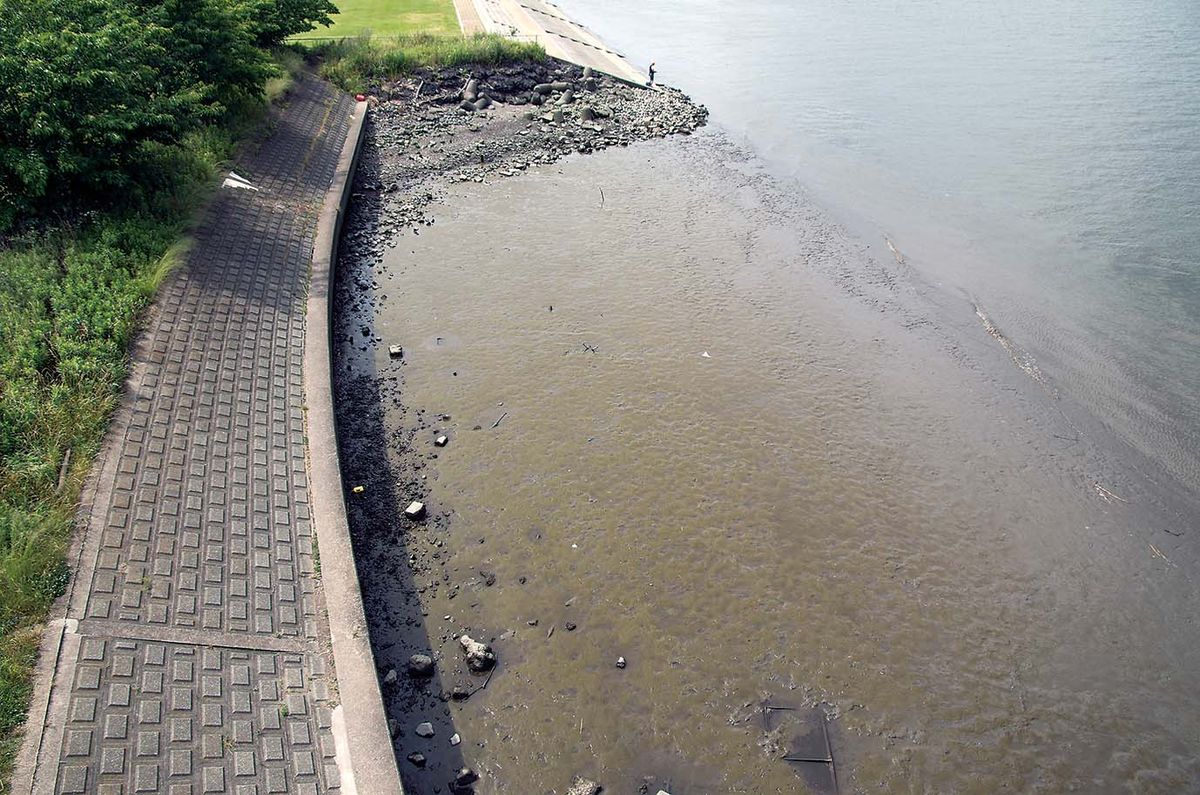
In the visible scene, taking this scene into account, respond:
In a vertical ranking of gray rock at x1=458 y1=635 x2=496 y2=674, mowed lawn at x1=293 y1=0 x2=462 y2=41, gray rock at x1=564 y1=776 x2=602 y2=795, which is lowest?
gray rock at x1=564 y1=776 x2=602 y2=795

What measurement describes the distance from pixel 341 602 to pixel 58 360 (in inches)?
203

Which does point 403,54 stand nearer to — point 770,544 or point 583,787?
point 770,544

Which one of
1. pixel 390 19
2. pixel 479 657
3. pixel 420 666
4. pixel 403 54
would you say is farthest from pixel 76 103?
pixel 390 19

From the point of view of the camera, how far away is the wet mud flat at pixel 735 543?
8.04 metres

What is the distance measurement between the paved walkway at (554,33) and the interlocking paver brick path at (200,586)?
2239 cm

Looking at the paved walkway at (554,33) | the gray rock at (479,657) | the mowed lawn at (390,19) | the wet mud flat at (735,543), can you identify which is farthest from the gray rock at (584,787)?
the mowed lawn at (390,19)

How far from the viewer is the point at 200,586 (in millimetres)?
7715

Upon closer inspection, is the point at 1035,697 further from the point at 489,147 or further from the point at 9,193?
the point at 489,147

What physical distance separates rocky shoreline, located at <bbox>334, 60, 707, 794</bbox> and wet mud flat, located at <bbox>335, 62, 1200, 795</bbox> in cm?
5

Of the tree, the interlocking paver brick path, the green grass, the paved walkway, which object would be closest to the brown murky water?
the interlocking paver brick path

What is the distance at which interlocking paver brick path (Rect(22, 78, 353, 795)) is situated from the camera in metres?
6.29

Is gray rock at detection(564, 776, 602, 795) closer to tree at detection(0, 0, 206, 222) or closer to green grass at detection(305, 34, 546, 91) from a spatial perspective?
tree at detection(0, 0, 206, 222)

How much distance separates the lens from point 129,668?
6.73 m

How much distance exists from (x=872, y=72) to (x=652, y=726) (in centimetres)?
2986
